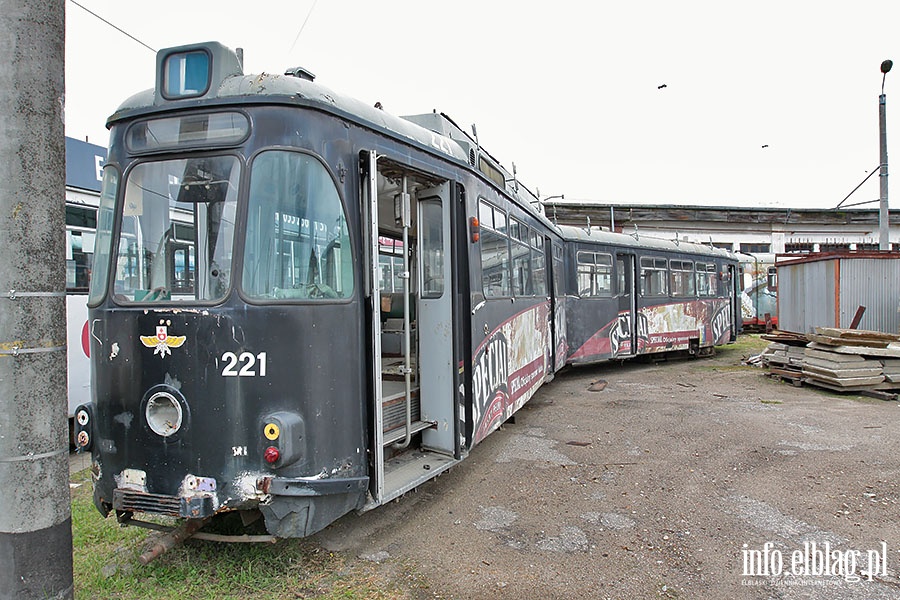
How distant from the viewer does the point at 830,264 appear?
Result: 1212 cm

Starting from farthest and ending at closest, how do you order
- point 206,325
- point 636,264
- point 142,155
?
point 636,264
point 142,155
point 206,325

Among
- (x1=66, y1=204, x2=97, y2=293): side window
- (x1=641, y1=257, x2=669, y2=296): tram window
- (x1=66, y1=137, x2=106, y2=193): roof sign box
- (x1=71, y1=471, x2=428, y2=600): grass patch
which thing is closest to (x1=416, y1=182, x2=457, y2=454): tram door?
(x1=71, y1=471, x2=428, y2=600): grass patch

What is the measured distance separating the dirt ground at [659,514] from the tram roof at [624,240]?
17.5 ft

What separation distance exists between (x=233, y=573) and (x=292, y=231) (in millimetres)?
2202

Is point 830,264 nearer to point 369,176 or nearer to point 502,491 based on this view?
point 502,491

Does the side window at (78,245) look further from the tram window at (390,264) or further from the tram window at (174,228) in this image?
the tram window at (174,228)

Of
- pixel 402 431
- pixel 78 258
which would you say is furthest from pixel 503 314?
pixel 78 258

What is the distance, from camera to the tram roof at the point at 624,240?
12805 mm

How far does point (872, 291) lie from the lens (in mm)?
11875

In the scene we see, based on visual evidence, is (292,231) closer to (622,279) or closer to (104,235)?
(104,235)

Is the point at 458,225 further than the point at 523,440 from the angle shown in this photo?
No

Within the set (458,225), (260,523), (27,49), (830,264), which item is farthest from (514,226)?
(830,264)

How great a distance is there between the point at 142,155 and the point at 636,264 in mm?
12206

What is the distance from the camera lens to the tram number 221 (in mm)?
3408
